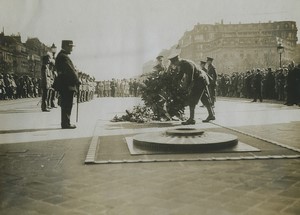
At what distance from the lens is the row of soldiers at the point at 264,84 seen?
53.9 ft

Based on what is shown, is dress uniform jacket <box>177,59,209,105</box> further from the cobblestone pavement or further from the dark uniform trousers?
the cobblestone pavement

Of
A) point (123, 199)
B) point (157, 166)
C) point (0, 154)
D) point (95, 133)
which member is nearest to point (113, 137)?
point (95, 133)

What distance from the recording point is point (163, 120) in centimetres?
978

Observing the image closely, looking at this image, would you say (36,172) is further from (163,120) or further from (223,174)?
(163,120)

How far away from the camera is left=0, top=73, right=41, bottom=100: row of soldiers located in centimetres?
2516

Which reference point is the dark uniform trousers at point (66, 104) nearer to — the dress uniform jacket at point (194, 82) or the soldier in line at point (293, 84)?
the dress uniform jacket at point (194, 82)

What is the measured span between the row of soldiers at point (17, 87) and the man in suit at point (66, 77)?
17162 millimetres

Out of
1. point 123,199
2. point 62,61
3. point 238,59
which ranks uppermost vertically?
point 238,59

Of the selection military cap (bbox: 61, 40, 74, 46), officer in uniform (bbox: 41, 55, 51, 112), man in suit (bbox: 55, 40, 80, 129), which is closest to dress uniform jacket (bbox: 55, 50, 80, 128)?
man in suit (bbox: 55, 40, 80, 129)

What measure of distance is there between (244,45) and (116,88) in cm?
3728

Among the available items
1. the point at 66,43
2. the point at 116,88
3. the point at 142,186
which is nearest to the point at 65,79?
the point at 66,43

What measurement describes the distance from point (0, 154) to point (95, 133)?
7.83ft

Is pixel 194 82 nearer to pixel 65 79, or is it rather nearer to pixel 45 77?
pixel 65 79

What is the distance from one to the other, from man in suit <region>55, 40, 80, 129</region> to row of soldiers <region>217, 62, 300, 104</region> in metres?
10.9
